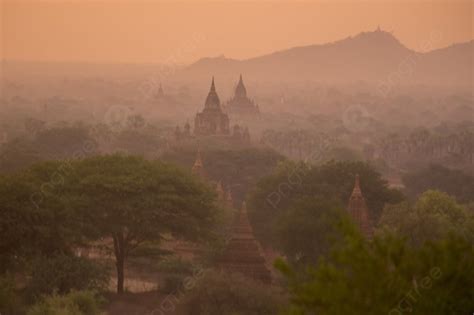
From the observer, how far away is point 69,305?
1218 inches

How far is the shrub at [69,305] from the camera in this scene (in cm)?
2997

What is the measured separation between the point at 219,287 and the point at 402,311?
18.0 metres

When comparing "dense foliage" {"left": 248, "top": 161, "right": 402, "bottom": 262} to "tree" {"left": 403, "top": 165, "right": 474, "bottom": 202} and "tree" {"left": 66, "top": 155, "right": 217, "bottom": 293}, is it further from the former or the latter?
"tree" {"left": 403, "top": 165, "right": 474, "bottom": 202}

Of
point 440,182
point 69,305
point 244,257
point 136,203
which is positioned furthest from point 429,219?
point 440,182

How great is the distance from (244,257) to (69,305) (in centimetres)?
937

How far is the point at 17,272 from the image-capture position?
37500 mm

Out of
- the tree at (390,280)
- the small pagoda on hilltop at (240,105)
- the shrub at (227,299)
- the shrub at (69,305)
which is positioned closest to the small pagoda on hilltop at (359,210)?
the shrub at (227,299)

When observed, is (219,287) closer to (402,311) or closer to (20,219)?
(20,219)

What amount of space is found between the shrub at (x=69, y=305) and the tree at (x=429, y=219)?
11235mm

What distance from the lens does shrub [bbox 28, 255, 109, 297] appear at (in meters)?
34.7

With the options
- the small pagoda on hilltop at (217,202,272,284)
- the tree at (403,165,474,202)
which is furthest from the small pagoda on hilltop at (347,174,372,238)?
the tree at (403,165,474,202)

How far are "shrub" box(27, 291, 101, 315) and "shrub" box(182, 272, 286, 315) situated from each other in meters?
2.46

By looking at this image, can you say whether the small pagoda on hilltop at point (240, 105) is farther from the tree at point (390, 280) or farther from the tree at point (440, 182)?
the tree at point (390, 280)

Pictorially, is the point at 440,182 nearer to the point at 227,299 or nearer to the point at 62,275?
the point at 62,275
